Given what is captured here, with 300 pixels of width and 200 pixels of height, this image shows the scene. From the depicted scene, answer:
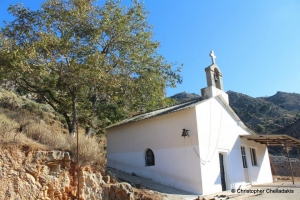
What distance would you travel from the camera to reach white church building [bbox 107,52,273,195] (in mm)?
12422

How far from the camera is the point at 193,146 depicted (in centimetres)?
1242

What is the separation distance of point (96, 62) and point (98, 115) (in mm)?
7842

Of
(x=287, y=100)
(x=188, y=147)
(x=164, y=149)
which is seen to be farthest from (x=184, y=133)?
(x=287, y=100)

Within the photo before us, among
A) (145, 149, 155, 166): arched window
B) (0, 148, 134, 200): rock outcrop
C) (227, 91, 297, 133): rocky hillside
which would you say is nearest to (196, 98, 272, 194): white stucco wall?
(145, 149, 155, 166): arched window

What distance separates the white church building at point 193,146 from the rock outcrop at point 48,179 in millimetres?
4065

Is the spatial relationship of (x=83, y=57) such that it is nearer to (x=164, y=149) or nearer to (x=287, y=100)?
(x=164, y=149)

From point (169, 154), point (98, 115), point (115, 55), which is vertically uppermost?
point (115, 55)

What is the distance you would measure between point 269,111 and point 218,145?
149 feet

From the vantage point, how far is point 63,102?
570 inches

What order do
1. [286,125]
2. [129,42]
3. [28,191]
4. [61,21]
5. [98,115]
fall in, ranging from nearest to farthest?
[28,191]
[61,21]
[129,42]
[98,115]
[286,125]

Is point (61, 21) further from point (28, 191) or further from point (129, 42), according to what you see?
point (28, 191)

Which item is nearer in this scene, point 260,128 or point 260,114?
point 260,128

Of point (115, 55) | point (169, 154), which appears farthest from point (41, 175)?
point (115, 55)


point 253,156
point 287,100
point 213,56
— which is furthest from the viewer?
point 287,100
